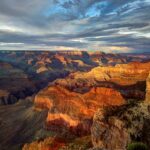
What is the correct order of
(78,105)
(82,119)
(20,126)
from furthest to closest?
(20,126) → (78,105) → (82,119)

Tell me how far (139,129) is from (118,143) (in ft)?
12.0

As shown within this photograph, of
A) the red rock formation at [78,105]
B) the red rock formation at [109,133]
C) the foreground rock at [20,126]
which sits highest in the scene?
the red rock formation at [109,133]

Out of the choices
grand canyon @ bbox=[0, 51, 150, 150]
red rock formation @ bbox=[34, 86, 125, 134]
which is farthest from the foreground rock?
red rock formation @ bbox=[34, 86, 125, 134]

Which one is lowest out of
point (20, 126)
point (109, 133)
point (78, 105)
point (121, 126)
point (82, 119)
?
point (20, 126)

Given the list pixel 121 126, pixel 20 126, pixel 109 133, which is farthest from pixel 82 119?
pixel 121 126

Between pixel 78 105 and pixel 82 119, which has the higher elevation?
pixel 78 105

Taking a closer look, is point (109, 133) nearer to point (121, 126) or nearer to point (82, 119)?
point (121, 126)

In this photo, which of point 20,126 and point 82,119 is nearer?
point 82,119

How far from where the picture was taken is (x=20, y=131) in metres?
130

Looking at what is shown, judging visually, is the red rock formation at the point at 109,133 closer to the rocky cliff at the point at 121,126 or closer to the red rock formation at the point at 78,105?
the rocky cliff at the point at 121,126

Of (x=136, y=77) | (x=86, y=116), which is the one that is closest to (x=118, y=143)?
(x=86, y=116)

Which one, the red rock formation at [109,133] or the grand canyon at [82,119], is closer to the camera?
the red rock formation at [109,133]

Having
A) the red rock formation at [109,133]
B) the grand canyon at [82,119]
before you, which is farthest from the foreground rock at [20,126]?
the red rock formation at [109,133]

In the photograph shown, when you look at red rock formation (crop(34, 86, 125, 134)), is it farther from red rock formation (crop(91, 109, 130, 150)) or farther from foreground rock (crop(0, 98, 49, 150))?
red rock formation (crop(91, 109, 130, 150))
